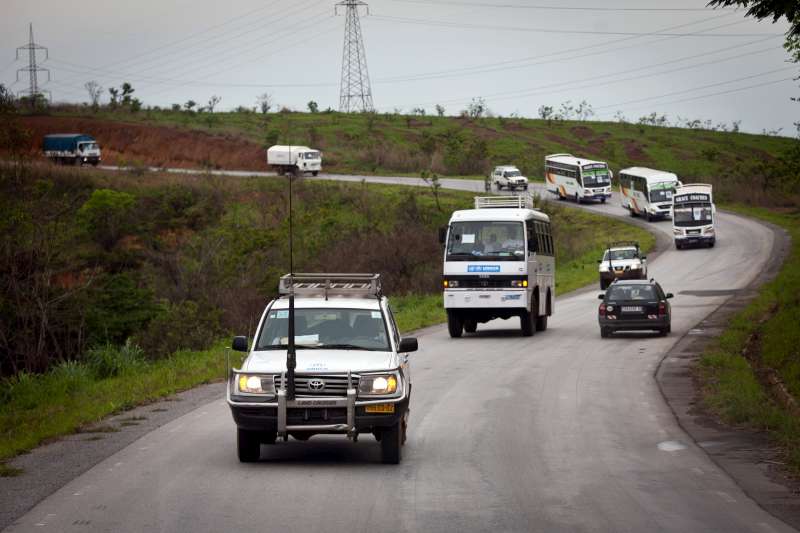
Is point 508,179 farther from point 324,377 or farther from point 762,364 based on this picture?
point 324,377

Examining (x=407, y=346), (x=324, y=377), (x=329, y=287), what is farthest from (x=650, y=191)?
(x=324, y=377)

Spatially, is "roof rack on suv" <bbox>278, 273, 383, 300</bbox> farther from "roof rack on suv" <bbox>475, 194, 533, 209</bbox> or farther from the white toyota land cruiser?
"roof rack on suv" <bbox>475, 194, 533, 209</bbox>

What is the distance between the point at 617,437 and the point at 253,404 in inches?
215

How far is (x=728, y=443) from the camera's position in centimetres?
1498

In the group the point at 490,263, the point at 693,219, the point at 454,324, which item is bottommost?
the point at 454,324

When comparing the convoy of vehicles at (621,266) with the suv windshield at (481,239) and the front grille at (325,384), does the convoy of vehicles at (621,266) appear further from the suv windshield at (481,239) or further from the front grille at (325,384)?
the front grille at (325,384)

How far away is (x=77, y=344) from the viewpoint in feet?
118

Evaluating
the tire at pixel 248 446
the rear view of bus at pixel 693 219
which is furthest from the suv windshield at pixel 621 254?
the tire at pixel 248 446

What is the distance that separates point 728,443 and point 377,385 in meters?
5.27

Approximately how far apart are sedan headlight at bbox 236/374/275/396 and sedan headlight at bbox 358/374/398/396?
3.03 ft

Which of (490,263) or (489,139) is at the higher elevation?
(489,139)

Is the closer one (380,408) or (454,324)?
(380,408)

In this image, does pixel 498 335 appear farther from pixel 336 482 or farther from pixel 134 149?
pixel 134 149

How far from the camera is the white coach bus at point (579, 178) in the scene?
87.4 meters
